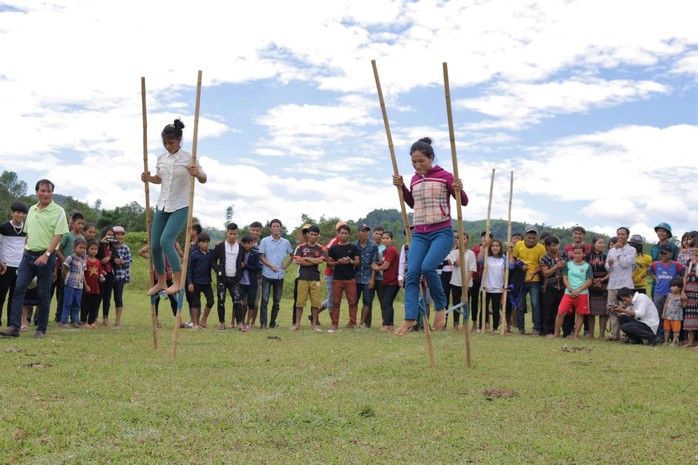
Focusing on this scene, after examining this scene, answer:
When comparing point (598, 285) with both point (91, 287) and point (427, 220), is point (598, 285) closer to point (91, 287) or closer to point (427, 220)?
point (427, 220)

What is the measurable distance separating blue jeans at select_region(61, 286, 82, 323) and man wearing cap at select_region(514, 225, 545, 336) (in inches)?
376

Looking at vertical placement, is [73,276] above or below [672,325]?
above

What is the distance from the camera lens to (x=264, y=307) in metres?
15.8

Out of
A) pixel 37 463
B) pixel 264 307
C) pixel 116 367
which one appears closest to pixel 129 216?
pixel 264 307

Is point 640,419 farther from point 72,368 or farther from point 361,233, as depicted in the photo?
point 361,233

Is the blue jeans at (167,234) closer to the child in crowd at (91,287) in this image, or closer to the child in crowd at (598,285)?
the child in crowd at (91,287)

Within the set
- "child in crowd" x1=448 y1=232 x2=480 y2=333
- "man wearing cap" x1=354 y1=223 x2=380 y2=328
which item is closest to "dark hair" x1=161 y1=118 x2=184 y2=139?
"man wearing cap" x1=354 y1=223 x2=380 y2=328

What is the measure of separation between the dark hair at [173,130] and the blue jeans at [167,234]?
1061 mm

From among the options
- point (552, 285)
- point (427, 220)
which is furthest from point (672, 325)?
point (427, 220)

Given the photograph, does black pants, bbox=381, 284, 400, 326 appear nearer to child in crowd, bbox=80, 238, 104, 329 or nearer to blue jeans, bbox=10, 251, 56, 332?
child in crowd, bbox=80, 238, 104, 329

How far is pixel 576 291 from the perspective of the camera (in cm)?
1501

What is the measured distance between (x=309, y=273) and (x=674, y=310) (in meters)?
7.49

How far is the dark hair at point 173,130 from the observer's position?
1005 centimetres

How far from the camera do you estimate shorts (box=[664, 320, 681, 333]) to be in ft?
46.0
